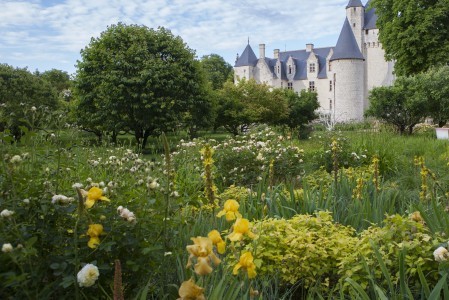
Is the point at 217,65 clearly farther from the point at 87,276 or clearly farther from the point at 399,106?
the point at 87,276

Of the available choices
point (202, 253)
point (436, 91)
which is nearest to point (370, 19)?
point (436, 91)

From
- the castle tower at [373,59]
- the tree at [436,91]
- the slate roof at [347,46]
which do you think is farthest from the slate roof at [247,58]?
the tree at [436,91]

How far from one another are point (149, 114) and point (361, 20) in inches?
1453

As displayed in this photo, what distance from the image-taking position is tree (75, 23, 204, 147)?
→ 19.7 m

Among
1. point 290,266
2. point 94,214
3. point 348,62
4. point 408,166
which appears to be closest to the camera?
point 94,214

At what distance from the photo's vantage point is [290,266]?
2881 millimetres

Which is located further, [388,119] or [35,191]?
[388,119]

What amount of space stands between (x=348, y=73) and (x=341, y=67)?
0.90m

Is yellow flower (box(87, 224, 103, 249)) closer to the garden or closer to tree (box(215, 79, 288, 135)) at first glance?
the garden

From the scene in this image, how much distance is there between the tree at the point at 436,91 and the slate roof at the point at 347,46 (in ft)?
80.5

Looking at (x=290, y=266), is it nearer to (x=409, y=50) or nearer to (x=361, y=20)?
(x=409, y=50)

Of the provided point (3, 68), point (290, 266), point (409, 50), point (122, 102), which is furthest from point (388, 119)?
point (3, 68)

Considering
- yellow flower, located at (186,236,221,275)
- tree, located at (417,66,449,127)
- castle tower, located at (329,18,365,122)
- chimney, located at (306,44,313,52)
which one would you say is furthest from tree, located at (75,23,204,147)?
chimney, located at (306,44,313,52)

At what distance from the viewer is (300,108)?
1282 inches
